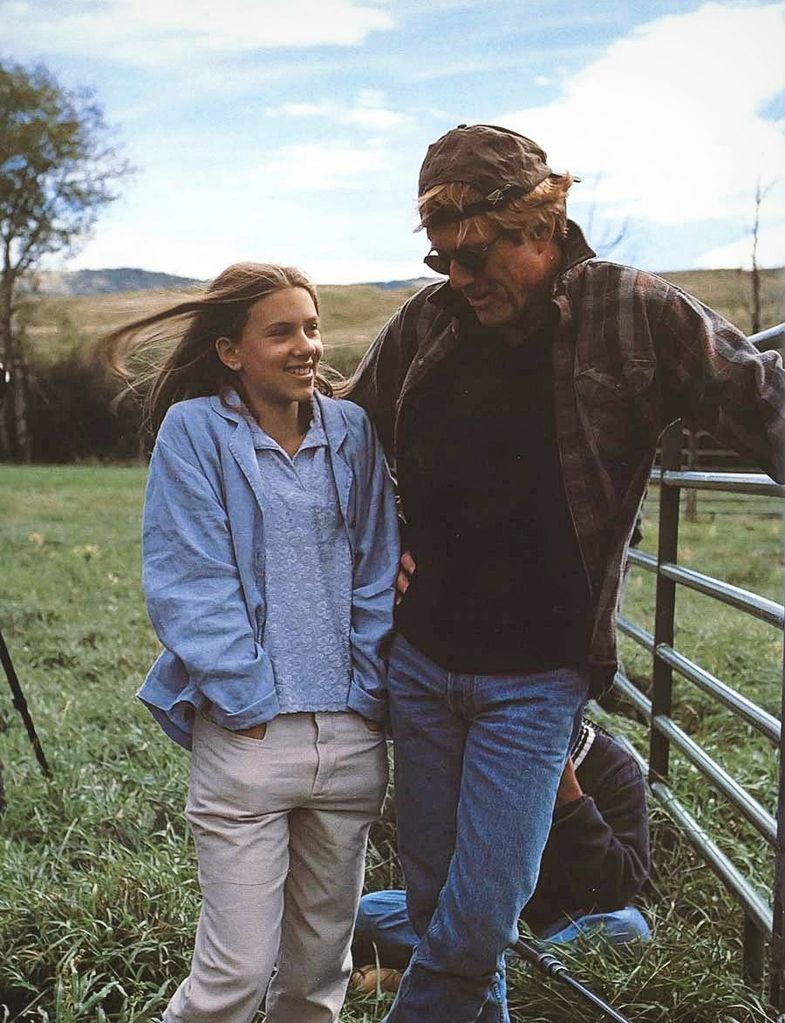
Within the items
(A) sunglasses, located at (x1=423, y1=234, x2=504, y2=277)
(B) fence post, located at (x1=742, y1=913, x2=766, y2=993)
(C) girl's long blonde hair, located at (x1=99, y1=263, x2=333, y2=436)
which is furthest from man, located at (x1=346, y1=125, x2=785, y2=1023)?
(B) fence post, located at (x1=742, y1=913, x2=766, y2=993)

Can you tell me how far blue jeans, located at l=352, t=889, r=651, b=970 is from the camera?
280 cm

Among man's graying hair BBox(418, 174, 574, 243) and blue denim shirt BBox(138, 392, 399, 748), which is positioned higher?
man's graying hair BBox(418, 174, 574, 243)

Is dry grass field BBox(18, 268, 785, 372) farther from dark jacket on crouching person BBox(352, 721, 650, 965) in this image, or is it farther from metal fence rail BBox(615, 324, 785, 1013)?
dark jacket on crouching person BBox(352, 721, 650, 965)

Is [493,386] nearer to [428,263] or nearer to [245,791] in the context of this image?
[428,263]

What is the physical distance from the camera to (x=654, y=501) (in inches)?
659

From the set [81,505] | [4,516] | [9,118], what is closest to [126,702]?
[4,516]

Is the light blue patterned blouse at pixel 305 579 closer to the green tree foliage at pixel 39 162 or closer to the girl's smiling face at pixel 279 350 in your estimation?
the girl's smiling face at pixel 279 350

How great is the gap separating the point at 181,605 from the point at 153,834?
1.52 m

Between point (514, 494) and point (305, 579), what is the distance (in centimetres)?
42

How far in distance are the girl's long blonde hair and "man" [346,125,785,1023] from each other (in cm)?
37

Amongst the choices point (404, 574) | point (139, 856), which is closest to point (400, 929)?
point (139, 856)

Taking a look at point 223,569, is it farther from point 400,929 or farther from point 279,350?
point 400,929

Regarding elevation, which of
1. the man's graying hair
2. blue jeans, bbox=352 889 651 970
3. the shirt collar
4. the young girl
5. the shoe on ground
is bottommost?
the shoe on ground

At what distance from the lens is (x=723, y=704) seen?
3180 millimetres
